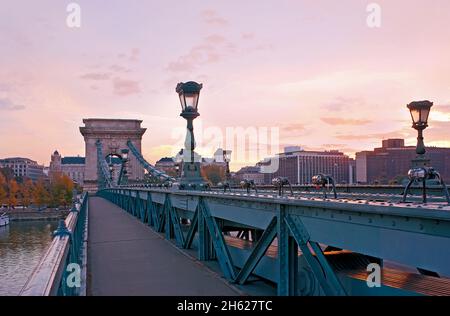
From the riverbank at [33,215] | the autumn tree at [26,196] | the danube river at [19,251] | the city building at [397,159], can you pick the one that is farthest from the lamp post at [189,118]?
the autumn tree at [26,196]

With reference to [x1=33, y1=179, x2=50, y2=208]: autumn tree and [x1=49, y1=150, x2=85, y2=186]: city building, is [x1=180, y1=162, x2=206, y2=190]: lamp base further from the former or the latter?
[x1=49, y1=150, x2=85, y2=186]: city building

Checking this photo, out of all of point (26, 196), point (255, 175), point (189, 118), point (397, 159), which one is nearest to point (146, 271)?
point (189, 118)

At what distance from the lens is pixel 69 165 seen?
187875 millimetres

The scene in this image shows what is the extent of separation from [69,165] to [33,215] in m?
99.4

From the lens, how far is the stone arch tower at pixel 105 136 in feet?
285

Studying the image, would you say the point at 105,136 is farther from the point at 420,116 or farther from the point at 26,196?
the point at 420,116

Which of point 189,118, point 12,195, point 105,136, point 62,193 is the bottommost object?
point 12,195

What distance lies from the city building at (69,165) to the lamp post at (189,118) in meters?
176

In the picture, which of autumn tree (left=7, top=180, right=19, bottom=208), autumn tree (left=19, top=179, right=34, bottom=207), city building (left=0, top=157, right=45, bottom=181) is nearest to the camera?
autumn tree (left=7, top=180, right=19, bottom=208)

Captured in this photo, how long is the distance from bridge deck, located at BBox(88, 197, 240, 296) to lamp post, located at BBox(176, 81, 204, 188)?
190 centimetres

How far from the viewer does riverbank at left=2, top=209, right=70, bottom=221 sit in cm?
8812

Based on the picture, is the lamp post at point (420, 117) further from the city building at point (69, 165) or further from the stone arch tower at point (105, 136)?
the city building at point (69, 165)

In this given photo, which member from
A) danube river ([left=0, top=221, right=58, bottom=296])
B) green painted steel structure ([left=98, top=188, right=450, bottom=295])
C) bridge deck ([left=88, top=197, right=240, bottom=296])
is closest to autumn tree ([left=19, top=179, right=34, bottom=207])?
danube river ([left=0, top=221, right=58, bottom=296])

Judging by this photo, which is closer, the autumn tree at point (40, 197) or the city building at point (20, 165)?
the autumn tree at point (40, 197)
